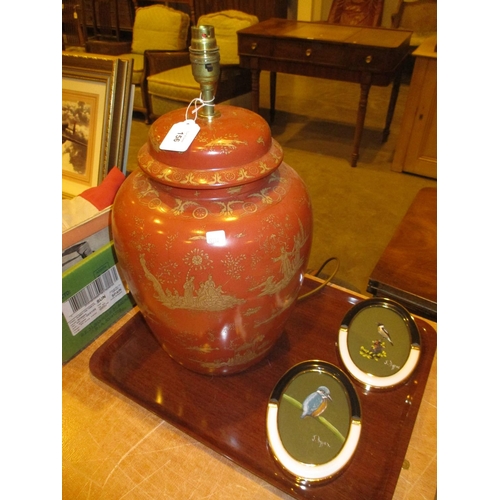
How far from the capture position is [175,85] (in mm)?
2660

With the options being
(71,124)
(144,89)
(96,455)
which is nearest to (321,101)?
(144,89)

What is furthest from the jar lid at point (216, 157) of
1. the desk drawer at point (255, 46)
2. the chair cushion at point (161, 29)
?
the chair cushion at point (161, 29)

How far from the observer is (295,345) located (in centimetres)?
75

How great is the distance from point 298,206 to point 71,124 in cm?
73

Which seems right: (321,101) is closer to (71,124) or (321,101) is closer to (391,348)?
(71,124)

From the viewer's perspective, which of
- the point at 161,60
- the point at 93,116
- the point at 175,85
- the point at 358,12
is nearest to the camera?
the point at 93,116

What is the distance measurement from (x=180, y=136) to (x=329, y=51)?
1927 millimetres

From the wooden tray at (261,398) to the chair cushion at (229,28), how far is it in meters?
2.49

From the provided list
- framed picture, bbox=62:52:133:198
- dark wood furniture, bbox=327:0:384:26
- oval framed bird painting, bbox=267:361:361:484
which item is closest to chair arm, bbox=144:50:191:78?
dark wood furniture, bbox=327:0:384:26

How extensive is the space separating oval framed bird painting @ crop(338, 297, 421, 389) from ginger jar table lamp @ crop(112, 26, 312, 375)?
212mm

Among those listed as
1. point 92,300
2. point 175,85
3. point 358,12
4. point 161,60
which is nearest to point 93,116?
point 92,300

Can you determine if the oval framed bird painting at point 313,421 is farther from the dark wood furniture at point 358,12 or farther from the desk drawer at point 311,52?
the dark wood furniture at point 358,12

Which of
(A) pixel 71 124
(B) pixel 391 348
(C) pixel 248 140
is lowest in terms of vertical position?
(B) pixel 391 348

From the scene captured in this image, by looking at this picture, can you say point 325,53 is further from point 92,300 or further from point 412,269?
point 92,300
